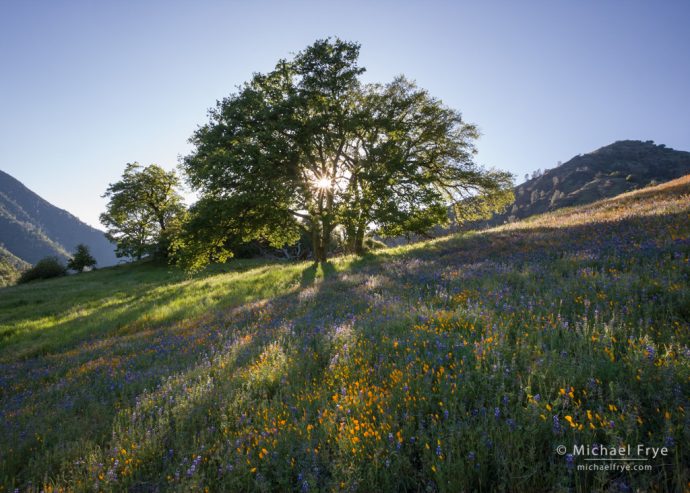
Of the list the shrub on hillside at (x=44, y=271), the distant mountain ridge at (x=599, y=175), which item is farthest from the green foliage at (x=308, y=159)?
the distant mountain ridge at (x=599, y=175)

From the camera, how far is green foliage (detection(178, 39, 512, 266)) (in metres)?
16.6

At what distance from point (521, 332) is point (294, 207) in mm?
16637

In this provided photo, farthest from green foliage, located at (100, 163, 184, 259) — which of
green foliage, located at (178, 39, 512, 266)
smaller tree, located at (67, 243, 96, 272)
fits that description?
green foliage, located at (178, 39, 512, 266)

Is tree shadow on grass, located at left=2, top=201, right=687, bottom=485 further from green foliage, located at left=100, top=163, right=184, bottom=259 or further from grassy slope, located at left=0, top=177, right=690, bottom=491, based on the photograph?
green foliage, located at left=100, top=163, right=184, bottom=259

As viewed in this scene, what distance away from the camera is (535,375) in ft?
10.5

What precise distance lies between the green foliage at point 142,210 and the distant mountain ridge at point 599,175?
134035 mm

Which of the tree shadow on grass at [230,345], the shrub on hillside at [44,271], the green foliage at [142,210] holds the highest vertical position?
the green foliage at [142,210]

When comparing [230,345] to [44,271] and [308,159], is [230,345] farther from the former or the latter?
[44,271]

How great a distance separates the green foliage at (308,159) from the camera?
54.3 ft

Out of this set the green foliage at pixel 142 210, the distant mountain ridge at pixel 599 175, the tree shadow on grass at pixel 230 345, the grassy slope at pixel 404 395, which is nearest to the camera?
the grassy slope at pixel 404 395

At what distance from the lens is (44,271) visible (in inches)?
1818

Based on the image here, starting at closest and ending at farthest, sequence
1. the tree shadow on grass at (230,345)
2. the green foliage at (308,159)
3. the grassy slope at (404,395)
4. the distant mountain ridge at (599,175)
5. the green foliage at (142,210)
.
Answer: the grassy slope at (404,395)
the tree shadow on grass at (230,345)
the green foliage at (308,159)
the green foliage at (142,210)
the distant mountain ridge at (599,175)

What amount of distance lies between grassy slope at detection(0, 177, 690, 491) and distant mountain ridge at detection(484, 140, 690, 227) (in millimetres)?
151461

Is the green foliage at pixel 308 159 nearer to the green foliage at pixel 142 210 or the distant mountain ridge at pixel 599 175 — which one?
the green foliage at pixel 142 210
